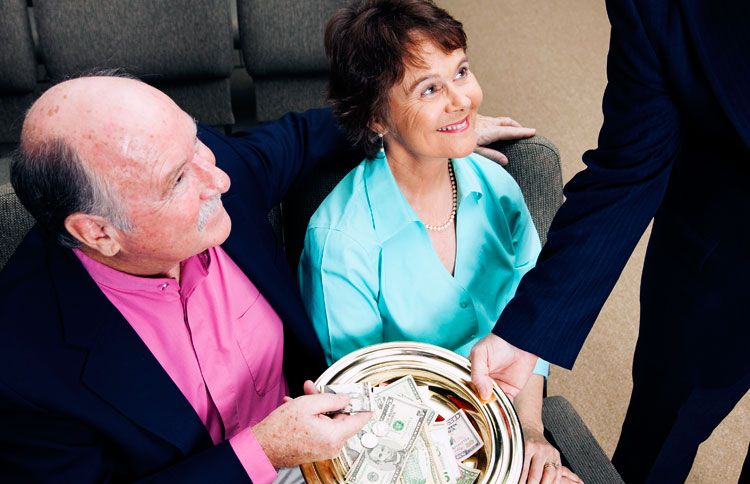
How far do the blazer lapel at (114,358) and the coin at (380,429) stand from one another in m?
0.37

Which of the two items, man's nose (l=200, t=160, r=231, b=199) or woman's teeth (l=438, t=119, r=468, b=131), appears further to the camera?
woman's teeth (l=438, t=119, r=468, b=131)

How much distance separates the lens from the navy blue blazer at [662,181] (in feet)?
3.44

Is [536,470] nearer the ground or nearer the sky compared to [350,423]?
nearer the ground

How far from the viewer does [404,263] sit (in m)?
1.55

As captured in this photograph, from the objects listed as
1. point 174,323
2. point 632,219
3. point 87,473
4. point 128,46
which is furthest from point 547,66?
point 87,473

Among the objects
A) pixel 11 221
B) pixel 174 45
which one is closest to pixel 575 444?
pixel 11 221

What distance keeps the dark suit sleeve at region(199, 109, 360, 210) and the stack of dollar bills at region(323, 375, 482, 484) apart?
21.1 inches

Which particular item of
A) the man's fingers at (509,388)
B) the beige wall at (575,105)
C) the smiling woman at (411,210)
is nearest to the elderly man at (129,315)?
the smiling woman at (411,210)

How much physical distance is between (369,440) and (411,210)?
0.55m

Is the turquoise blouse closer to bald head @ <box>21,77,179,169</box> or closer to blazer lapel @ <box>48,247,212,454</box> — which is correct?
blazer lapel @ <box>48,247,212,454</box>

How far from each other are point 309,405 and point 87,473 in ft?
1.37

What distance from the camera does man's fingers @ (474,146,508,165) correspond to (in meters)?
1.71

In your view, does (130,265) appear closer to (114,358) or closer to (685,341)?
(114,358)

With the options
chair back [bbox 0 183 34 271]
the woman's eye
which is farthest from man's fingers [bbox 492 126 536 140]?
chair back [bbox 0 183 34 271]
